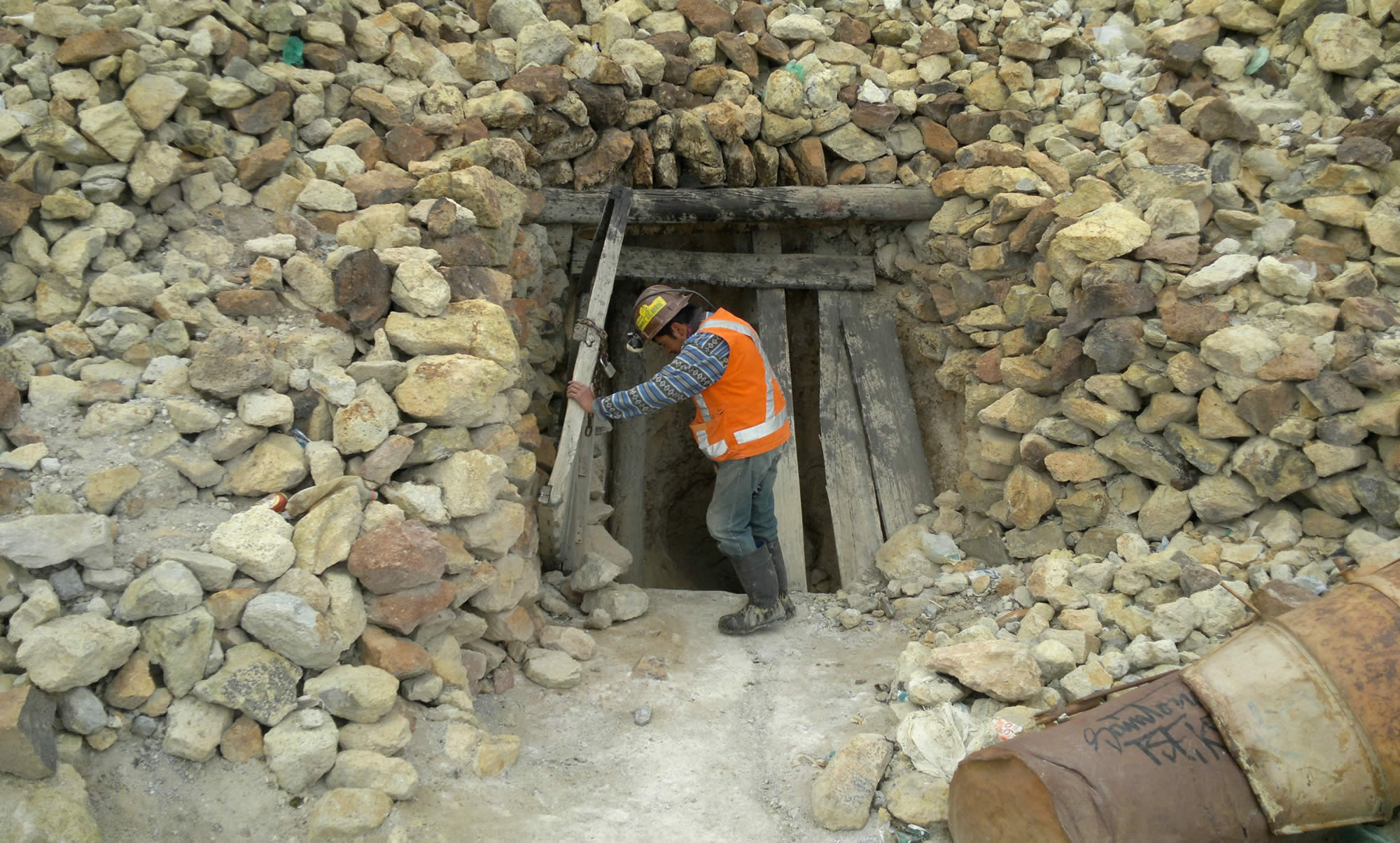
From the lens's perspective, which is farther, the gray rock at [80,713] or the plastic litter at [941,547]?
the plastic litter at [941,547]

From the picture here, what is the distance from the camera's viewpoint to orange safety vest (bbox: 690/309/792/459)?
3.70 m

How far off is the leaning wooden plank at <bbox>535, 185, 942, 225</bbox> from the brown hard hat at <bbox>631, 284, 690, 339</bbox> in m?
1.12

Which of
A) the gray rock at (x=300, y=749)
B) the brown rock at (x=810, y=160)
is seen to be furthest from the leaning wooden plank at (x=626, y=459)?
the gray rock at (x=300, y=749)

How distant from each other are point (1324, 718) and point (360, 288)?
3.09m

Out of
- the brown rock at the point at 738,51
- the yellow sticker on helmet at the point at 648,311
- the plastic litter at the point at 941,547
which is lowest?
the plastic litter at the point at 941,547

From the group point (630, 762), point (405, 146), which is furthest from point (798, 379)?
point (630, 762)

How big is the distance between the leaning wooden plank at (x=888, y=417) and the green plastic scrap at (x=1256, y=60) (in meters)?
2.06

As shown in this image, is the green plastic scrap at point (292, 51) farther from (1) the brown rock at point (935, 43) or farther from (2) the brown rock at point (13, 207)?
(1) the brown rock at point (935, 43)

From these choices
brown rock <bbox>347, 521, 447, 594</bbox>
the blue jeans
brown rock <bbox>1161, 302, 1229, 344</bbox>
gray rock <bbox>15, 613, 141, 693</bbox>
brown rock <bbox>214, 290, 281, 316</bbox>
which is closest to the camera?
gray rock <bbox>15, 613, 141, 693</bbox>

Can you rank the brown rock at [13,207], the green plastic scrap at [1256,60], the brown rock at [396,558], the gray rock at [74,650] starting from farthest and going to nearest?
the green plastic scrap at [1256,60] < the brown rock at [13,207] < the brown rock at [396,558] < the gray rock at [74,650]

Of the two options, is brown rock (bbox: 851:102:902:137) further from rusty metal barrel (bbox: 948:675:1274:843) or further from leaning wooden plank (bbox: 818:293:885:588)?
rusty metal barrel (bbox: 948:675:1274:843)

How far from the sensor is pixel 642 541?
5.41 meters

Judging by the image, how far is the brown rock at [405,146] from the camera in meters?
3.94

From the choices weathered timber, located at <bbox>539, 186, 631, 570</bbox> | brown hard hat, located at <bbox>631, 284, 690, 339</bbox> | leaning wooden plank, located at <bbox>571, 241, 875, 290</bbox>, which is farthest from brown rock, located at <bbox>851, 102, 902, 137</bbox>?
brown hard hat, located at <bbox>631, 284, 690, 339</bbox>
